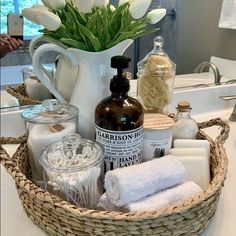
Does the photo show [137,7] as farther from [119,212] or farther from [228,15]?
[228,15]

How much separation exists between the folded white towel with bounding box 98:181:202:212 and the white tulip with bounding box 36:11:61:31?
11.0 inches

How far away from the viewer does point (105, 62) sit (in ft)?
1.85

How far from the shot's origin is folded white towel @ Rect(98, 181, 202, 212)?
44cm

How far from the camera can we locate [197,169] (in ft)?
1.78

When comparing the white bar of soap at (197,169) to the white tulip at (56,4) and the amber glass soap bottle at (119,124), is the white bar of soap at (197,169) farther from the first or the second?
the white tulip at (56,4)

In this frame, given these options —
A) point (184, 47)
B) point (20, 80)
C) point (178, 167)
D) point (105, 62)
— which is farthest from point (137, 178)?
point (184, 47)

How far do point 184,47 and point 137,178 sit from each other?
65 centimetres

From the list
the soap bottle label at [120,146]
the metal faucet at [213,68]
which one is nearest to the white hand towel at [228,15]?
the metal faucet at [213,68]

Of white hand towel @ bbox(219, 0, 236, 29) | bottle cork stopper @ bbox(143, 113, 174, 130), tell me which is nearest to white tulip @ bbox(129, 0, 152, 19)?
bottle cork stopper @ bbox(143, 113, 174, 130)

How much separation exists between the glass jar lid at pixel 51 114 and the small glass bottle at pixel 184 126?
0.20 meters

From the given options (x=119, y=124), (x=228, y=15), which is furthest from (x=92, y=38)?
(x=228, y=15)

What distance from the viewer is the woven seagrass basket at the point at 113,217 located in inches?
15.8

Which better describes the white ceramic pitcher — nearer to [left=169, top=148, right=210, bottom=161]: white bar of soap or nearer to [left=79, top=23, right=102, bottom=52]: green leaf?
[left=79, top=23, right=102, bottom=52]: green leaf

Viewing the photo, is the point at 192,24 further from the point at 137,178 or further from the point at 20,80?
the point at 137,178
